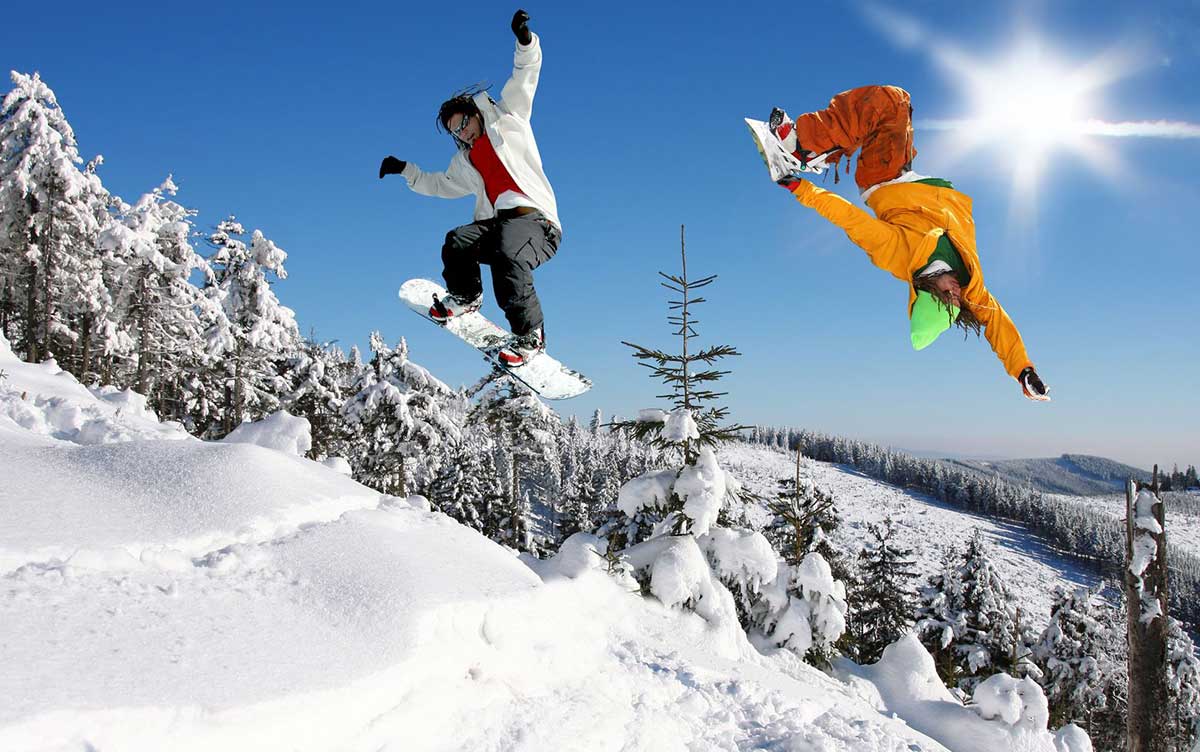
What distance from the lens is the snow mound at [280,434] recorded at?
27.4 feet

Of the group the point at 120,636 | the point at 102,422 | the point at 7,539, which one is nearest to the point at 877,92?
the point at 120,636

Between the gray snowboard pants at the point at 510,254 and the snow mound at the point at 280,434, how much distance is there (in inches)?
160

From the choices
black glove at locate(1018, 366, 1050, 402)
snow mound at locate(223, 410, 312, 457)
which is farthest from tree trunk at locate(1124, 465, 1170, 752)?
snow mound at locate(223, 410, 312, 457)

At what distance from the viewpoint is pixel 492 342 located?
21.1 ft

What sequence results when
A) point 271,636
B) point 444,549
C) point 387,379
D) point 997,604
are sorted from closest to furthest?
point 271,636 → point 444,549 → point 387,379 → point 997,604

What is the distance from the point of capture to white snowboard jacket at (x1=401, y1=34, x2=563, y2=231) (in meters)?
4.68

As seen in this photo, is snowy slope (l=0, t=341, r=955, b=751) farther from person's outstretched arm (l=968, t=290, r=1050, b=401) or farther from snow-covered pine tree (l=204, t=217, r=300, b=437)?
snow-covered pine tree (l=204, t=217, r=300, b=437)

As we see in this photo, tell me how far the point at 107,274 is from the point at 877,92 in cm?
2889

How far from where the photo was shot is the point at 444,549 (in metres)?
5.27

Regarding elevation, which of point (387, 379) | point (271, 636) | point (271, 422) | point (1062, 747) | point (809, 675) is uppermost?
point (387, 379)

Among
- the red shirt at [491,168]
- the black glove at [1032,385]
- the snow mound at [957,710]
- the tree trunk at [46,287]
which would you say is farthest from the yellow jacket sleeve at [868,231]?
the tree trunk at [46,287]

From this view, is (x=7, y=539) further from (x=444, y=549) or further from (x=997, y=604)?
(x=997, y=604)

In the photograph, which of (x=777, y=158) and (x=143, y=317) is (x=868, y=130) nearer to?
(x=777, y=158)

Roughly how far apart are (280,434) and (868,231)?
7.63m
